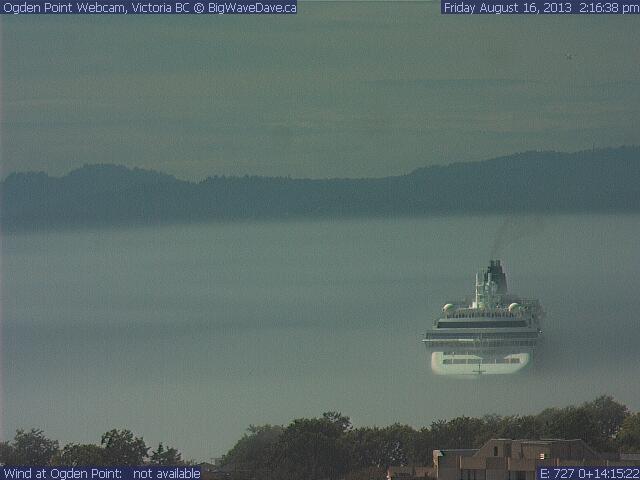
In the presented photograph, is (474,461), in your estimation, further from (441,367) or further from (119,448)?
(441,367)

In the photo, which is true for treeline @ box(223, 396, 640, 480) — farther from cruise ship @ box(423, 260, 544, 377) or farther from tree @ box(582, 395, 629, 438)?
cruise ship @ box(423, 260, 544, 377)

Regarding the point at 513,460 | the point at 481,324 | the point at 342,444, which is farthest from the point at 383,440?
the point at 513,460

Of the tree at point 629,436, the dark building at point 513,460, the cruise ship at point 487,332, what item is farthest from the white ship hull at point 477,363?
the dark building at point 513,460

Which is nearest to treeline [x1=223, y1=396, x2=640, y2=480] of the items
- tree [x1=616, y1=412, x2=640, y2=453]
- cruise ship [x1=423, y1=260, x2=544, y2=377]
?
tree [x1=616, y1=412, x2=640, y2=453]

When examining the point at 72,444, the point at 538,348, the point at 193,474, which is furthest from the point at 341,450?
the point at 193,474

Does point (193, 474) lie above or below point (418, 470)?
below

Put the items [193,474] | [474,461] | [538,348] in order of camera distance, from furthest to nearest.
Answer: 1. [538,348]
2. [474,461]
3. [193,474]

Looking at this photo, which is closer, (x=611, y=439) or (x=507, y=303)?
(x=611, y=439)
